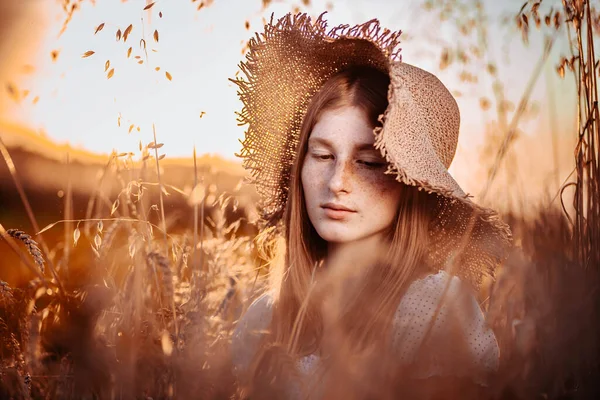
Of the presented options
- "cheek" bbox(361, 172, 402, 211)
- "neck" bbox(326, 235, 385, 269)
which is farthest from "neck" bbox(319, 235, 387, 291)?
"cheek" bbox(361, 172, 402, 211)

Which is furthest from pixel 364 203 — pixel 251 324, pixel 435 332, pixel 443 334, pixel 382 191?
pixel 443 334

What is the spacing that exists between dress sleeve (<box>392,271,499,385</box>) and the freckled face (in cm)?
24

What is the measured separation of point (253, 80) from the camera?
2.25 meters

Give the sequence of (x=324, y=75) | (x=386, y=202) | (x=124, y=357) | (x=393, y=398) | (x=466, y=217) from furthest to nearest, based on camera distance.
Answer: (x=324, y=75) → (x=466, y=217) → (x=386, y=202) → (x=124, y=357) → (x=393, y=398)

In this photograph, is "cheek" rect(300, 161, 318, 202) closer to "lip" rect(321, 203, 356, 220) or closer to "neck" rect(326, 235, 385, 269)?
"lip" rect(321, 203, 356, 220)

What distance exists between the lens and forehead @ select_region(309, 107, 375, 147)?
1799mm

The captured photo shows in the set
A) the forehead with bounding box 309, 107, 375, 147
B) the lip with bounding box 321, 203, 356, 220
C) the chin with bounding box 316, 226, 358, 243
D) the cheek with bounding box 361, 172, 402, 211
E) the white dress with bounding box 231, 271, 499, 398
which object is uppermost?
the forehead with bounding box 309, 107, 375, 147

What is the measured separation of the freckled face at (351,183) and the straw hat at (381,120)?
2.7 inches

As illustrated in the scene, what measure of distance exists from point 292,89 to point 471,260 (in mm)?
867

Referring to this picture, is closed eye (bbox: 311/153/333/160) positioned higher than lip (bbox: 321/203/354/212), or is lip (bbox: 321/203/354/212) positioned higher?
closed eye (bbox: 311/153/333/160)

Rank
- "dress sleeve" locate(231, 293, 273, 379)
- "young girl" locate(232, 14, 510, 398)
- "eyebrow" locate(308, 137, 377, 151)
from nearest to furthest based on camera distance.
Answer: "young girl" locate(232, 14, 510, 398) < "eyebrow" locate(308, 137, 377, 151) < "dress sleeve" locate(231, 293, 273, 379)

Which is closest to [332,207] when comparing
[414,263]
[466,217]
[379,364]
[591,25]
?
[414,263]

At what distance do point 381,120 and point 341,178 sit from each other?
0.20 metres

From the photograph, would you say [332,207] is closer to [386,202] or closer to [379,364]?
[386,202]
